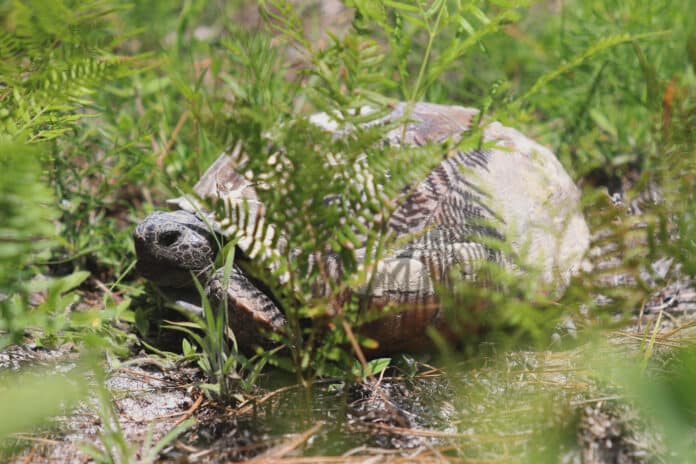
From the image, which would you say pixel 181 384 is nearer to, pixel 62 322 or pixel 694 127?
pixel 62 322

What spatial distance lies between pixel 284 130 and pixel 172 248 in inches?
43.4

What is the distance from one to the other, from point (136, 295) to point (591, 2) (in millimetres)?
3261

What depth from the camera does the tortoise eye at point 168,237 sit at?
248cm

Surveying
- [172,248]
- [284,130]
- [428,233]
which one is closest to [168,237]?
[172,248]

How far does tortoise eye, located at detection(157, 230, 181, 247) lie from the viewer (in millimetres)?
2480

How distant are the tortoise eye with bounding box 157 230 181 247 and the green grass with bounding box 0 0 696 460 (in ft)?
0.85

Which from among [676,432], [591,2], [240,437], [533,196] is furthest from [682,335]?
[591,2]

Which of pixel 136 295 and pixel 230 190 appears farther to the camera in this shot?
pixel 136 295

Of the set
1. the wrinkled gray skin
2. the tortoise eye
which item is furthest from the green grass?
the tortoise eye

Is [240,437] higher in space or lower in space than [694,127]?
lower

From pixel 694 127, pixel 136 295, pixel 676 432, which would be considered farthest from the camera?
pixel 136 295

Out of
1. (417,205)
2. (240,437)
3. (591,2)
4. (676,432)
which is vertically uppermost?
(591,2)

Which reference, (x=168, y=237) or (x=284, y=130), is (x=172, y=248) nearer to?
(x=168, y=237)

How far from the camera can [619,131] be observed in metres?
3.62
